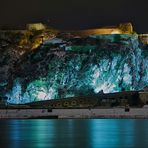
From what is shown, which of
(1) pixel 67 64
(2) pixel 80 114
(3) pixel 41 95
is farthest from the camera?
(1) pixel 67 64

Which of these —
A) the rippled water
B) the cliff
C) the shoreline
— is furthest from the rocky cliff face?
the rippled water

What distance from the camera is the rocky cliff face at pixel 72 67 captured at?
13188 centimetres

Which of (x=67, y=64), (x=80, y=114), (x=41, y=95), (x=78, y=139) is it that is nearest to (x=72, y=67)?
(x=67, y=64)

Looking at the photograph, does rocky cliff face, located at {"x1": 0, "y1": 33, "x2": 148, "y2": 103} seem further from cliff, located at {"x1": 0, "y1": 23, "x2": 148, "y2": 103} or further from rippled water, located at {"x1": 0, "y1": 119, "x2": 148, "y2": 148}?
rippled water, located at {"x1": 0, "y1": 119, "x2": 148, "y2": 148}

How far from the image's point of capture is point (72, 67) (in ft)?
450

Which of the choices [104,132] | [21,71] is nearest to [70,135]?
[104,132]

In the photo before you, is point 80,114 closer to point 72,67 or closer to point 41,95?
point 41,95

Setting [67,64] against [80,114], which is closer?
[80,114]

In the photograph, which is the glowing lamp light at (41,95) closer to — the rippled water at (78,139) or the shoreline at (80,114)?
the shoreline at (80,114)

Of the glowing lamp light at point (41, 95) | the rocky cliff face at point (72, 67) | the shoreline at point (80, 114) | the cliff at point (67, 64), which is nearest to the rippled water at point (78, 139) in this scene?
the shoreline at point (80, 114)

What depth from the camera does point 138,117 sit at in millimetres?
105312

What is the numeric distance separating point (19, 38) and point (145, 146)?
91705mm

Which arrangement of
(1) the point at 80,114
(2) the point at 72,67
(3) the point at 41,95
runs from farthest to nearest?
(2) the point at 72,67
(3) the point at 41,95
(1) the point at 80,114

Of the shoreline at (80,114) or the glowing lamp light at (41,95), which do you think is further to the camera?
the glowing lamp light at (41,95)
